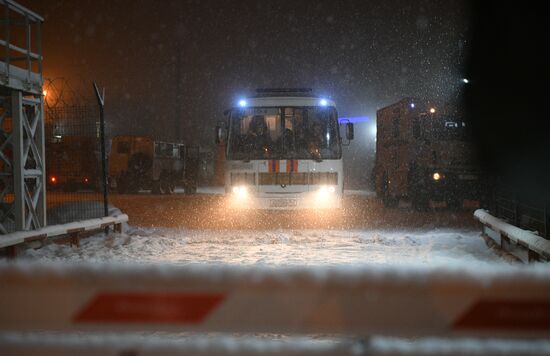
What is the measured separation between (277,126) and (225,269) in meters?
12.6

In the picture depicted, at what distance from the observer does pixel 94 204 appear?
1294cm

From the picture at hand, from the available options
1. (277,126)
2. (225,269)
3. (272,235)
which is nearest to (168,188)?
(277,126)

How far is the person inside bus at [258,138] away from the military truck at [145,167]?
58.3 feet

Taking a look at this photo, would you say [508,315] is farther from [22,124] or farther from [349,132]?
[349,132]

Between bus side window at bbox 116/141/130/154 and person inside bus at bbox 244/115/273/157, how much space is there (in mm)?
19065

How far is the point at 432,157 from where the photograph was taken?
18641 millimetres

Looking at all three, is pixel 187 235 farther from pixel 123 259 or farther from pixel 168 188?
pixel 168 188

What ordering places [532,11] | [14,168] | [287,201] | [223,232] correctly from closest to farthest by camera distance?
1. [532,11]
2. [14,168]
3. [223,232]
4. [287,201]

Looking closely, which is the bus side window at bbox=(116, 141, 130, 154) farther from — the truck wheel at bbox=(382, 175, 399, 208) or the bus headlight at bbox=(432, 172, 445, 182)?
the bus headlight at bbox=(432, 172, 445, 182)

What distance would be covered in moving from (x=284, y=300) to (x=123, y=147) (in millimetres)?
31479

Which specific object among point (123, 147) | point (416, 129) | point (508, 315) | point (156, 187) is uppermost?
point (416, 129)

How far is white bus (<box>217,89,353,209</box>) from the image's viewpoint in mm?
14336

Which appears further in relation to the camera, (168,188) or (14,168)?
(168,188)

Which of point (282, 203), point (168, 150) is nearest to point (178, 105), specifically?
point (168, 150)
